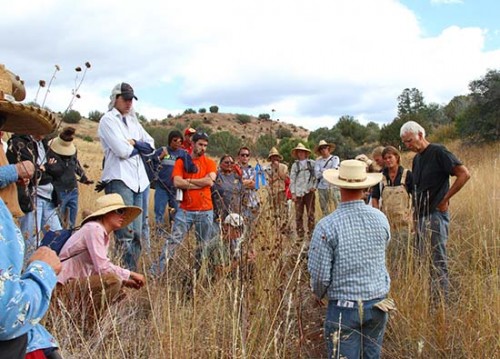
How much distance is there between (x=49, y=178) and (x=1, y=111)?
3.73 metres

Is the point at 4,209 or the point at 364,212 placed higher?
the point at 4,209

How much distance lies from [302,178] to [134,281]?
17.2ft

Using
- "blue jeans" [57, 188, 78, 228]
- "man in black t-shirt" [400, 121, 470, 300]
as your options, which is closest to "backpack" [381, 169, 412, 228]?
"man in black t-shirt" [400, 121, 470, 300]

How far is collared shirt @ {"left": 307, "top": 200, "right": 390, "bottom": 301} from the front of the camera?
301 cm

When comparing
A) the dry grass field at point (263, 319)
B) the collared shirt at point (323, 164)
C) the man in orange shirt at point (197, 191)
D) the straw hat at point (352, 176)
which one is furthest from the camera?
the collared shirt at point (323, 164)

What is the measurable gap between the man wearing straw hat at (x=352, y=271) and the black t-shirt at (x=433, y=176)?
177 cm

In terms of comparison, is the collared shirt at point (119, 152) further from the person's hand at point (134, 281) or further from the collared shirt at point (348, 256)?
the collared shirt at point (348, 256)

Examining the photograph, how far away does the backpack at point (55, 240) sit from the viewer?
3.63m

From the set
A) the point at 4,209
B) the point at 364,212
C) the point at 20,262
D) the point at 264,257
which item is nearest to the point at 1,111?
the point at 4,209

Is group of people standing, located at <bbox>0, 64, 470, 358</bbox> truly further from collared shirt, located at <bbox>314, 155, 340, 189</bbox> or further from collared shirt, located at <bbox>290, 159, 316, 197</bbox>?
collared shirt, located at <bbox>314, 155, 340, 189</bbox>

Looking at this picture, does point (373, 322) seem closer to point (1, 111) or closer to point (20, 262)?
point (20, 262)

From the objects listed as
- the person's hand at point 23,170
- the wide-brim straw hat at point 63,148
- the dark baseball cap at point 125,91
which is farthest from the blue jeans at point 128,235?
the wide-brim straw hat at point 63,148

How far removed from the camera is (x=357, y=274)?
9.93 ft

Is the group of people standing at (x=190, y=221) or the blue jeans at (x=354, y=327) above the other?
the group of people standing at (x=190, y=221)
